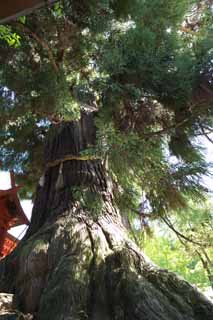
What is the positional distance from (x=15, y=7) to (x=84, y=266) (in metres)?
1.55

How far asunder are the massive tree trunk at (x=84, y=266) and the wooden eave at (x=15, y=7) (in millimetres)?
1416

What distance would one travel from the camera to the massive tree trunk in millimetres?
1883

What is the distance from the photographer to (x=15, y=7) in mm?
1358

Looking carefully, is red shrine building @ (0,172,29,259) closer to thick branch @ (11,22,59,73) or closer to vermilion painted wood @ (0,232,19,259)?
vermilion painted wood @ (0,232,19,259)

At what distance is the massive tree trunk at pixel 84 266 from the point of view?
188 cm

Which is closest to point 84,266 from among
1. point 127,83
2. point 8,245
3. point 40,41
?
point 127,83

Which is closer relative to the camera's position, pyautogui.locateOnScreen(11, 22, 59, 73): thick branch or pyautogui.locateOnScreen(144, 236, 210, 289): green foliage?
pyautogui.locateOnScreen(11, 22, 59, 73): thick branch

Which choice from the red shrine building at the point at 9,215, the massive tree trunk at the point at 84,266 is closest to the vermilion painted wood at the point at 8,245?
the red shrine building at the point at 9,215

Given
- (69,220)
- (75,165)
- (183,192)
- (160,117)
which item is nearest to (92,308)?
(69,220)

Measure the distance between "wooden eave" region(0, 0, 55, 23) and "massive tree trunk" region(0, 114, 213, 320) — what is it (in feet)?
4.64

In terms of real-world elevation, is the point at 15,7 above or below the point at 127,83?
→ below

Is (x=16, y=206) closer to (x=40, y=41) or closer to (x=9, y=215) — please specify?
(x=9, y=215)

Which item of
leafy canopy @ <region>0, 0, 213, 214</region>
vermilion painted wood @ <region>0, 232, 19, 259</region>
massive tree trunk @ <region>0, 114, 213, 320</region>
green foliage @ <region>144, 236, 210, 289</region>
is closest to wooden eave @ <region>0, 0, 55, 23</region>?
leafy canopy @ <region>0, 0, 213, 214</region>

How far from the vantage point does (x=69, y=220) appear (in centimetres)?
272
